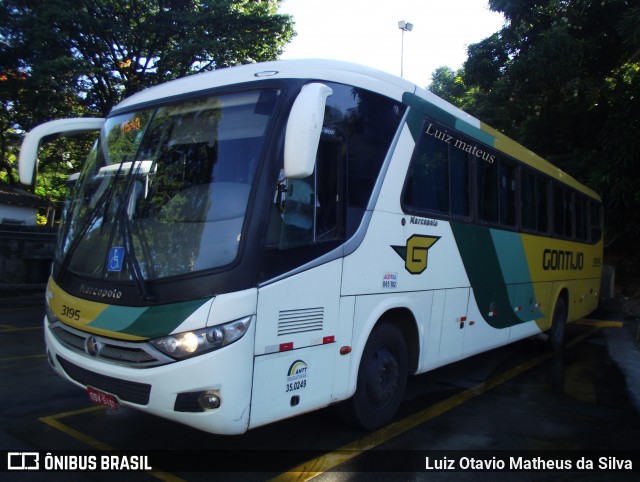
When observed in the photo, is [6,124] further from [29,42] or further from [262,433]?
[262,433]

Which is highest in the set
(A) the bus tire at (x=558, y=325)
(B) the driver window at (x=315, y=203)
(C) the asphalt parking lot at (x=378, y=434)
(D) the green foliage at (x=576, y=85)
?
(D) the green foliage at (x=576, y=85)

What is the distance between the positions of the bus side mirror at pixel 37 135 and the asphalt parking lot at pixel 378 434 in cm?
226

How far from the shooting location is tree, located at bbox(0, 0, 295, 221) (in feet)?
52.5

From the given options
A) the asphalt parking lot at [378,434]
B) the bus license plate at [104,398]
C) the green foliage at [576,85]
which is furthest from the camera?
the green foliage at [576,85]

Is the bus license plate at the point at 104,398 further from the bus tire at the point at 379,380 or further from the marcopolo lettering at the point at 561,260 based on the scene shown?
the marcopolo lettering at the point at 561,260

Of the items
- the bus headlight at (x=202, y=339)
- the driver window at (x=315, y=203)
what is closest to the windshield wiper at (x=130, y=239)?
the bus headlight at (x=202, y=339)

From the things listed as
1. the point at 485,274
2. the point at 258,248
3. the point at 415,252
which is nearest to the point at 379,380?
the point at 415,252

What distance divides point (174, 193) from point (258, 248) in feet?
2.75

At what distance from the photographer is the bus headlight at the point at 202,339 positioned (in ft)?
11.0

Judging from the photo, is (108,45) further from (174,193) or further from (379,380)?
(379,380)

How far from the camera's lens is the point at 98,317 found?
3.72m

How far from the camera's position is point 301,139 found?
3.30 meters

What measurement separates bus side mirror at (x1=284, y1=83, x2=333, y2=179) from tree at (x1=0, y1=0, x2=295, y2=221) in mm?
14776

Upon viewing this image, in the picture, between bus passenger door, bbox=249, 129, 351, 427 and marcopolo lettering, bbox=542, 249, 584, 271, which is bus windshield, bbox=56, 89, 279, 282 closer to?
bus passenger door, bbox=249, 129, 351, 427
